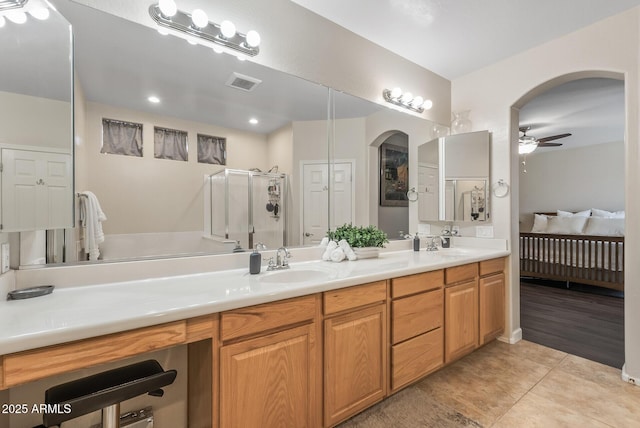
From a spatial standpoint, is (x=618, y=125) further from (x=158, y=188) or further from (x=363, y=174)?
(x=158, y=188)

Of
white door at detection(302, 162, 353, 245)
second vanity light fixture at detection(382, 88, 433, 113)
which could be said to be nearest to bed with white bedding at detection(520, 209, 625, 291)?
second vanity light fixture at detection(382, 88, 433, 113)

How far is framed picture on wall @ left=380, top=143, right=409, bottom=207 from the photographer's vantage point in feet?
8.75

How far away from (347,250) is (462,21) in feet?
6.16

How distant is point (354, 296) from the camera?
5.20ft

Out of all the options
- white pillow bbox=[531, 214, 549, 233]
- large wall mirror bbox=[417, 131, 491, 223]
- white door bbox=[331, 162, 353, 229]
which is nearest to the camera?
white door bbox=[331, 162, 353, 229]

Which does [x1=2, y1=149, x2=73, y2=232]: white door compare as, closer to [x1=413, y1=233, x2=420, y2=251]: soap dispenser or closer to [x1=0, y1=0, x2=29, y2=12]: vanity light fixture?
[x1=0, y1=0, x2=29, y2=12]: vanity light fixture

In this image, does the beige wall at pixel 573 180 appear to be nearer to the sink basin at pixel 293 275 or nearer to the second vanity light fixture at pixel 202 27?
the sink basin at pixel 293 275

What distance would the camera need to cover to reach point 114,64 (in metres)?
1.47

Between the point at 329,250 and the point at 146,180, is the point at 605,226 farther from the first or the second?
the point at 146,180

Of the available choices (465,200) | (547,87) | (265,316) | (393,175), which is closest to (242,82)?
(265,316)

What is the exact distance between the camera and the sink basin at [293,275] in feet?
5.56

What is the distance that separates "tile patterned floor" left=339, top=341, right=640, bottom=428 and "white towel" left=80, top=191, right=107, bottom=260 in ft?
5.20

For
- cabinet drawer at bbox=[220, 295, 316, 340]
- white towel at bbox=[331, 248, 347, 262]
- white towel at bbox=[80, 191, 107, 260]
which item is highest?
white towel at bbox=[80, 191, 107, 260]

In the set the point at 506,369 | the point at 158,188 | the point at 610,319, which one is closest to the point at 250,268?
the point at 158,188
